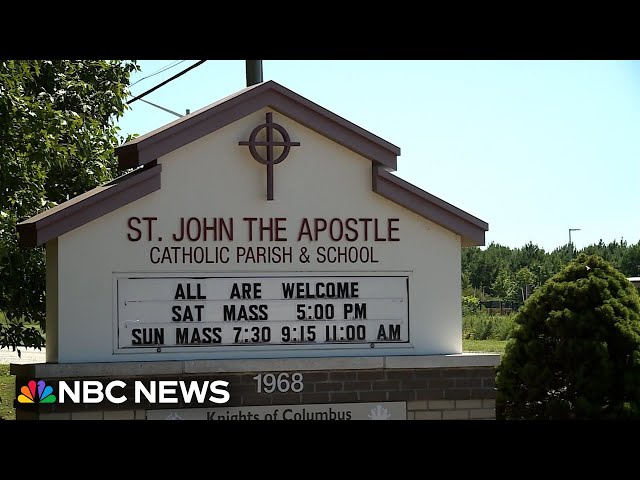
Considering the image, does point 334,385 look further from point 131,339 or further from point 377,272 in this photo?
point 131,339

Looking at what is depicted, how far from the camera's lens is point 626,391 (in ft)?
40.2

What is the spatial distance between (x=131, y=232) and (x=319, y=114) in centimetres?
227

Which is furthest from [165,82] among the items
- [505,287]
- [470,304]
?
[505,287]

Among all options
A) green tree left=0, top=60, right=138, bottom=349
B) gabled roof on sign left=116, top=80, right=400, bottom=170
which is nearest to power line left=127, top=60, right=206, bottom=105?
green tree left=0, top=60, right=138, bottom=349

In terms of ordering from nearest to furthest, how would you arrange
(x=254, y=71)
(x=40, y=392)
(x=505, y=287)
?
(x=40, y=392) → (x=254, y=71) → (x=505, y=287)

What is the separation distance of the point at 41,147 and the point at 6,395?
983 cm

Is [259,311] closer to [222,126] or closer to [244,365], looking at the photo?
[244,365]

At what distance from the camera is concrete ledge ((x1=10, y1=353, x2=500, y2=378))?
31.7ft

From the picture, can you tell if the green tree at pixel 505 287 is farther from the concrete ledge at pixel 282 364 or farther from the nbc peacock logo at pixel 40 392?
the nbc peacock logo at pixel 40 392

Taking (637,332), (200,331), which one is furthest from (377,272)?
(637,332)

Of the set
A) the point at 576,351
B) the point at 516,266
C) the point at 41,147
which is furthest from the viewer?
the point at 516,266


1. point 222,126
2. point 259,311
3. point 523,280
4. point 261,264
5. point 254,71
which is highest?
point 254,71

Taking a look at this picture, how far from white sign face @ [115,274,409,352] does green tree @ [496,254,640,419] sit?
9.50 ft

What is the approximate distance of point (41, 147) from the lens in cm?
1291
